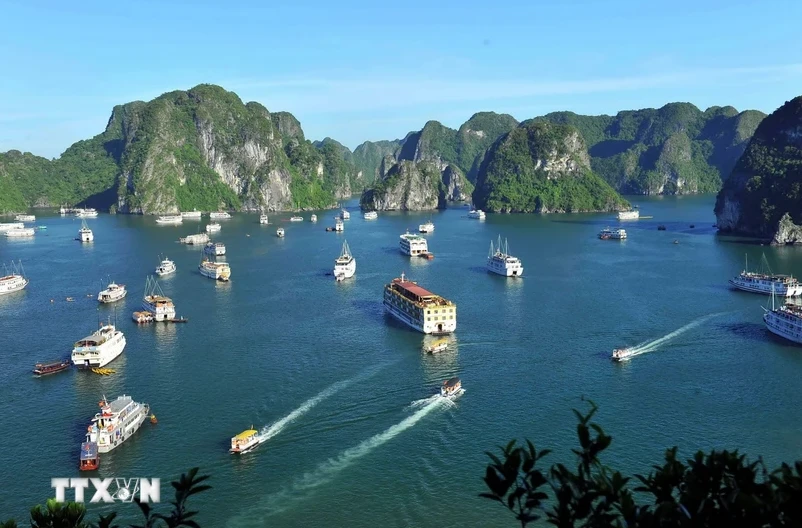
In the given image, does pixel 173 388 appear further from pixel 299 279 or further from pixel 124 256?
pixel 124 256

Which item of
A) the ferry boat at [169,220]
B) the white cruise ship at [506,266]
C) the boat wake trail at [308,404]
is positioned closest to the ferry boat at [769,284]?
the white cruise ship at [506,266]

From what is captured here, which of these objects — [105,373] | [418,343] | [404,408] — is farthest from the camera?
[418,343]

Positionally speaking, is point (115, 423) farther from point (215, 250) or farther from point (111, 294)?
point (215, 250)

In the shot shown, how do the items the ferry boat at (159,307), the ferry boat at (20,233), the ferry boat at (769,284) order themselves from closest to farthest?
the ferry boat at (159,307) → the ferry boat at (769,284) → the ferry boat at (20,233)

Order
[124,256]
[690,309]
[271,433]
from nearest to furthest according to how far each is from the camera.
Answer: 1. [271,433]
2. [690,309]
3. [124,256]

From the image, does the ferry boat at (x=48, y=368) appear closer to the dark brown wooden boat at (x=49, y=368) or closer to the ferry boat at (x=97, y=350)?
the dark brown wooden boat at (x=49, y=368)

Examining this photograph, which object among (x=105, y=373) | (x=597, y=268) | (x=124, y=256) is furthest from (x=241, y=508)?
(x=124, y=256)

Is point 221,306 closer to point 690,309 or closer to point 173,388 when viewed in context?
point 173,388

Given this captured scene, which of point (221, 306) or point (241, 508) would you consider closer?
point (241, 508)
